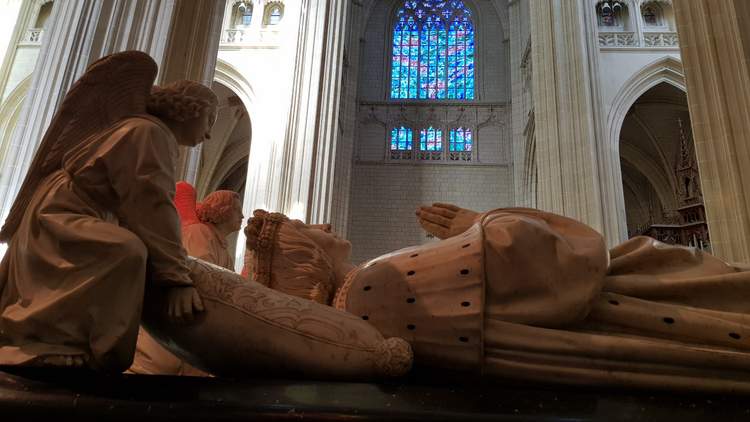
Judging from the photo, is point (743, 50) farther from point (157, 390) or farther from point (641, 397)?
point (157, 390)

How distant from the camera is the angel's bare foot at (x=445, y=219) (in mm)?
1688

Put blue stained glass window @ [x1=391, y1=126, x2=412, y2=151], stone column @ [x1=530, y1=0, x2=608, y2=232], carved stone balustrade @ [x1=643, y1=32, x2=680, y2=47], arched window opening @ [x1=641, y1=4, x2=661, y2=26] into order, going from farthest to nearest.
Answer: blue stained glass window @ [x1=391, y1=126, x2=412, y2=151], arched window opening @ [x1=641, y1=4, x2=661, y2=26], carved stone balustrade @ [x1=643, y1=32, x2=680, y2=47], stone column @ [x1=530, y1=0, x2=608, y2=232]

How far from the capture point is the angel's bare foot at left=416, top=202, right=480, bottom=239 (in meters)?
1.69

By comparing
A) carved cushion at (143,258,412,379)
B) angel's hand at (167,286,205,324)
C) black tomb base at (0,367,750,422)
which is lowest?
black tomb base at (0,367,750,422)

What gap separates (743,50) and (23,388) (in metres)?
5.63

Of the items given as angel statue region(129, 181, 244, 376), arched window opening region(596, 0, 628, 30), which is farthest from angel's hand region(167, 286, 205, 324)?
arched window opening region(596, 0, 628, 30)

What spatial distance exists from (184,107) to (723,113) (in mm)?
4943

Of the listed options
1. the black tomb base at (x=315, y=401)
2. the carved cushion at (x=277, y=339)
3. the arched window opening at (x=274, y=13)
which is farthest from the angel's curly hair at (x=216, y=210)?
the arched window opening at (x=274, y=13)

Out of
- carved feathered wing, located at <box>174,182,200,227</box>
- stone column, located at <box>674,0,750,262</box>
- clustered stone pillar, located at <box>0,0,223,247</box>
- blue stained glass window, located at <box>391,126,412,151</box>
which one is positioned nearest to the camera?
carved feathered wing, located at <box>174,182,200,227</box>

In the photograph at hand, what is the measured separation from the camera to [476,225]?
1.34 m

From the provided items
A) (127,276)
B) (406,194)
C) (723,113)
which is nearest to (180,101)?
(127,276)

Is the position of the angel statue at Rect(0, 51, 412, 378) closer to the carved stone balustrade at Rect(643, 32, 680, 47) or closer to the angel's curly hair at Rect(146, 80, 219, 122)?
the angel's curly hair at Rect(146, 80, 219, 122)

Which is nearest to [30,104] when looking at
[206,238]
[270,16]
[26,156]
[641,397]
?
[26,156]

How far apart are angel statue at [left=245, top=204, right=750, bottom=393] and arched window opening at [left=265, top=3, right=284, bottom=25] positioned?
42.1 feet
